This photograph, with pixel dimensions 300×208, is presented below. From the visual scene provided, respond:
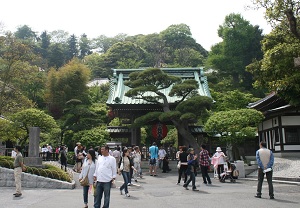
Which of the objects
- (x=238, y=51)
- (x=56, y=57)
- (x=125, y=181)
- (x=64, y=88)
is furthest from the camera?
(x=56, y=57)

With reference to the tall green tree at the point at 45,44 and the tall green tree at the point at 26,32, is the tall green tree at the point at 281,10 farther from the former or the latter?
the tall green tree at the point at 26,32

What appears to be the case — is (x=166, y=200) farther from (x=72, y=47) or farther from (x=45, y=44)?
(x=72, y=47)

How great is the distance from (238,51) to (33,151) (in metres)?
40.1

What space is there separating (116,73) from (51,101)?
18789mm

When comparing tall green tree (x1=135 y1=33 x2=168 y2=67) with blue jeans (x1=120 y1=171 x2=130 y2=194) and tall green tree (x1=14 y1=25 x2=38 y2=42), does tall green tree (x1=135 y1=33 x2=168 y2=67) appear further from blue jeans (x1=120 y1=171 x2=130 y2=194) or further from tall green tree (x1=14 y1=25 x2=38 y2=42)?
blue jeans (x1=120 y1=171 x2=130 y2=194)

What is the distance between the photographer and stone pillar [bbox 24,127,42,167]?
1539 cm

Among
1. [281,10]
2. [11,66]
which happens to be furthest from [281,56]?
[11,66]

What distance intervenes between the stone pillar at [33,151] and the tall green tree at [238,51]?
35582 millimetres

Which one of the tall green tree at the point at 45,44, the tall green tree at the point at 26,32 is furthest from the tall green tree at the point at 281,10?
the tall green tree at the point at 26,32

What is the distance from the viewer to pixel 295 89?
1455cm

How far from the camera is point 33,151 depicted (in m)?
15.8

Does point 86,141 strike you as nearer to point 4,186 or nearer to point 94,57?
point 4,186

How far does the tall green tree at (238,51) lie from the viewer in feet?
157

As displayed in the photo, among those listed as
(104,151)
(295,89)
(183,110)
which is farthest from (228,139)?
(104,151)
